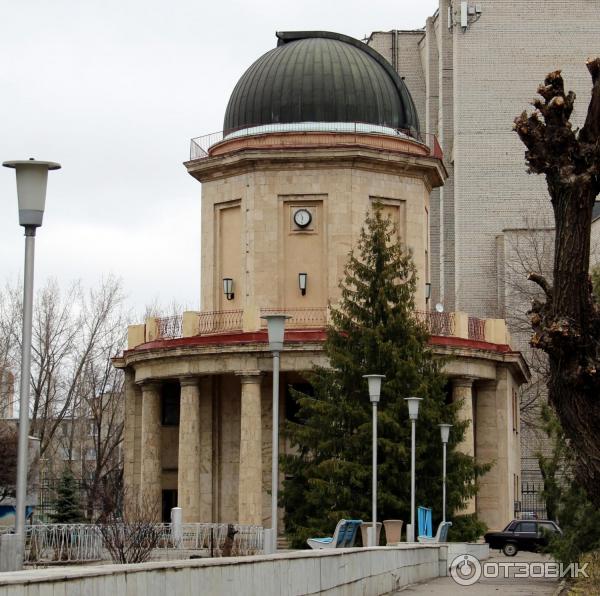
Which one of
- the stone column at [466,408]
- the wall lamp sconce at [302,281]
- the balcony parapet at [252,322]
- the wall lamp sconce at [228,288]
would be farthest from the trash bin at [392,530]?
the wall lamp sconce at [228,288]

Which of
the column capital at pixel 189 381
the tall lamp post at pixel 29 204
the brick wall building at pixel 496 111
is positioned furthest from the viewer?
the brick wall building at pixel 496 111

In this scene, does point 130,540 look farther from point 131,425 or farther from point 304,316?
point 131,425

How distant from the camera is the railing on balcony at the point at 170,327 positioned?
51625mm

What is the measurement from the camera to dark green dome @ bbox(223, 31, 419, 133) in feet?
170

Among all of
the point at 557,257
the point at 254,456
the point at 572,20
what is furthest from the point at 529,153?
the point at 572,20

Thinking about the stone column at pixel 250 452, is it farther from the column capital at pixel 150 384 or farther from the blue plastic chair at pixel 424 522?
the blue plastic chair at pixel 424 522

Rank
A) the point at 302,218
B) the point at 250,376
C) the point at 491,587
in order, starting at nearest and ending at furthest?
the point at 491,587 → the point at 250,376 → the point at 302,218

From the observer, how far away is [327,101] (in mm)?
51750

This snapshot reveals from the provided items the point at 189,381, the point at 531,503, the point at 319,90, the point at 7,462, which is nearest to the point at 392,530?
the point at 189,381

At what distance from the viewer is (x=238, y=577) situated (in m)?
15.4

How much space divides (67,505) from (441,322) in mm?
13969

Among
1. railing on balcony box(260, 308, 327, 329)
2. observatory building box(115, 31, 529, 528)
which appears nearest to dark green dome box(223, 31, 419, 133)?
observatory building box(115, 31, 529, 528)

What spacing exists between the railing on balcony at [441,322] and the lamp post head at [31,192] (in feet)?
112

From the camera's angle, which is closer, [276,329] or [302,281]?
[276,329]
